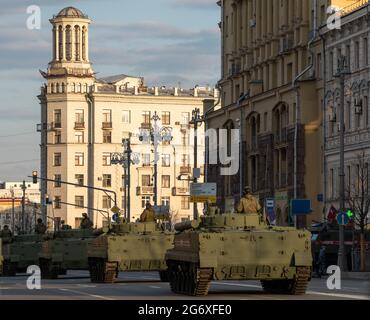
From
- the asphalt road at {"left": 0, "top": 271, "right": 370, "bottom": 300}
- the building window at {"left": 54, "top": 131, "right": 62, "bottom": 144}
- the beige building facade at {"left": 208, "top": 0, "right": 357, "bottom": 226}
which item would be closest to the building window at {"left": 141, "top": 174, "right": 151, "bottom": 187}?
the building window at {"left": 54, "top": 131, "right": 62, "bottom": 144}

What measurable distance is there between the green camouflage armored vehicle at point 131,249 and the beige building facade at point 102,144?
10322cm

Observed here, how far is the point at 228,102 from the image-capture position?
4195 inches

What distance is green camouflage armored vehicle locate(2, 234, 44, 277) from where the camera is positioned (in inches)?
2282

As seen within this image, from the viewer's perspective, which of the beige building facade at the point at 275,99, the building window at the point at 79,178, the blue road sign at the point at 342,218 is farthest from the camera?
the building window at the point at 79,178

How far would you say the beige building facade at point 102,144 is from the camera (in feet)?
490

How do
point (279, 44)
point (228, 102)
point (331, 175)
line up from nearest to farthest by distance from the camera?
1. point (331, 175)
2. point (279, 44)
3. point (228, 102)

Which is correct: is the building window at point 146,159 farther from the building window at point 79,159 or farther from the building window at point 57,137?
the building window at point 57,137

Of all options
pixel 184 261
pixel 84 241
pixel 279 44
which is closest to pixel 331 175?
pixel 279 44

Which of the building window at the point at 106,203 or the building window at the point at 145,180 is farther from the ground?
the building window at the point at 145,180

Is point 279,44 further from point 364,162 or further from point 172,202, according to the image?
point 172,202

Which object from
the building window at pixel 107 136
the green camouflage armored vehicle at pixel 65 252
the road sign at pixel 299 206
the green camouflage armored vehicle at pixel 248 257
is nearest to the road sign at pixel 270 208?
the road sign at pixel 299 206

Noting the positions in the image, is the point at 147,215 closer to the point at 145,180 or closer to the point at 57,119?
the point at 145,180
